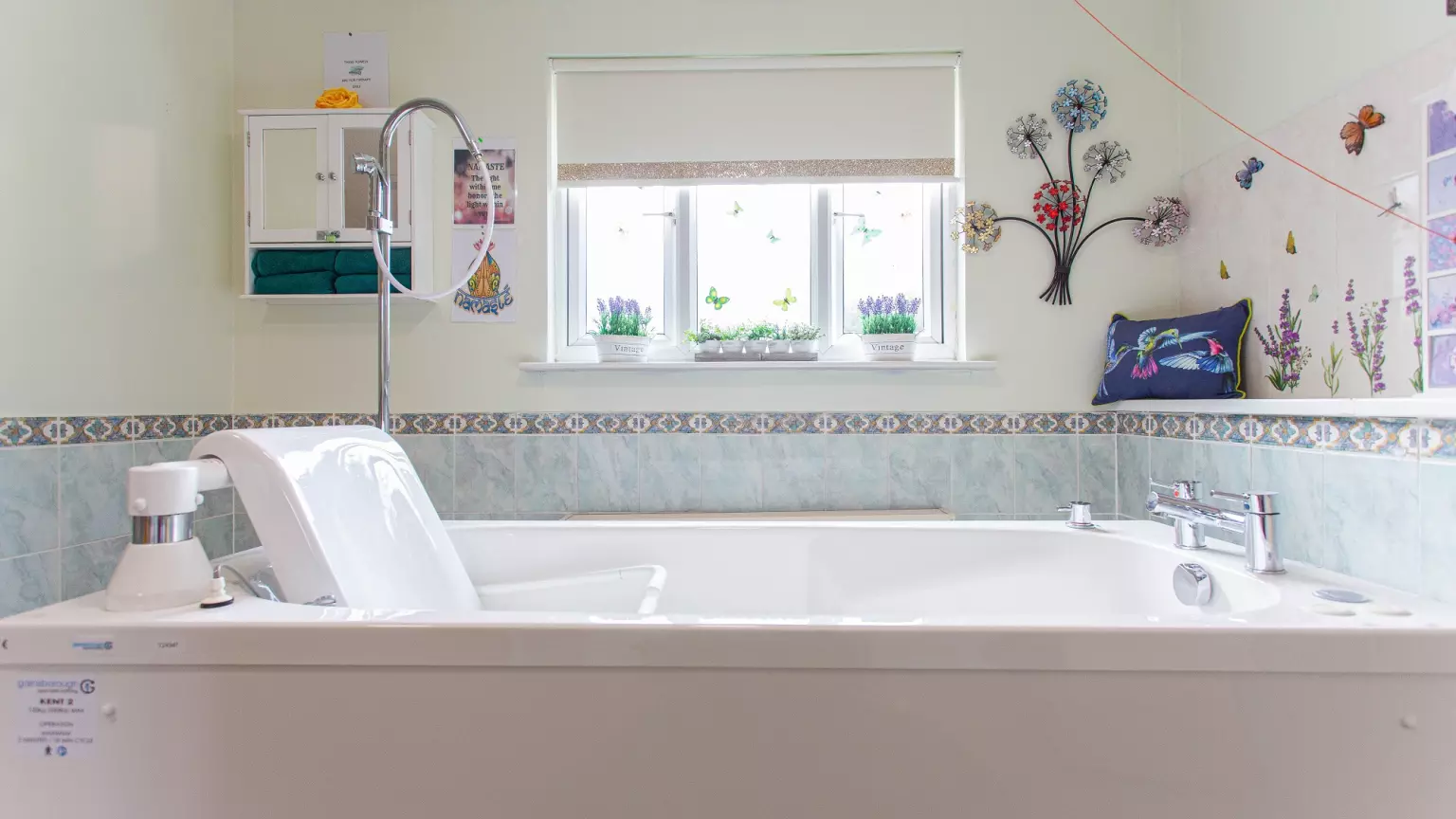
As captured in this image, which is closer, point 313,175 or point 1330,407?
point 1330,407

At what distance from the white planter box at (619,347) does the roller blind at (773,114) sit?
54 centimetres

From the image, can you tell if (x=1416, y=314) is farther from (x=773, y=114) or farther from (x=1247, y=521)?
(x=773, y=114)

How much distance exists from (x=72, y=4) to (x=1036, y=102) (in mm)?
2736

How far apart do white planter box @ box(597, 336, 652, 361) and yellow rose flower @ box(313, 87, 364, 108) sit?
Result: 1060 mm

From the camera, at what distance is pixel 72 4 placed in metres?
1.83

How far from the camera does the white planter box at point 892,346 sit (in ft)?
7.64

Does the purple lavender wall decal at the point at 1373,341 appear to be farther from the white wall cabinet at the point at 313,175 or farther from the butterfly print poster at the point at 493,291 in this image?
the white wall cabinet at the point at 313,175

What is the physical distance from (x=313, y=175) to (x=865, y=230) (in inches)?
70.8

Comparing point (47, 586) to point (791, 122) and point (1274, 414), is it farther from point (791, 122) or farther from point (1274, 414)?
point (1274, 414)

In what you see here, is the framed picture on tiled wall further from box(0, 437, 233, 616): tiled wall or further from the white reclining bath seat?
box(0, 437, 233, 616): tiled wall

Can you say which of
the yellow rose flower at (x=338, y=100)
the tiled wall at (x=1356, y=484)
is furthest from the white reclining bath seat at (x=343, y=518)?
the tiled wall at (x=1356, y=484)

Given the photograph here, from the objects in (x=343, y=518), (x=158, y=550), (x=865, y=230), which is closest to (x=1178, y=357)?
(x=865, y=230)

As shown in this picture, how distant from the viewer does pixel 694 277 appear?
254 centimetres

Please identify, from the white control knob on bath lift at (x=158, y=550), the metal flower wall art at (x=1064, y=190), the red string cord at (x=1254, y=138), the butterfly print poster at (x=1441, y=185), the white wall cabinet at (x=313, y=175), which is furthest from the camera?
the metal flower wall art at (x=1064, y=190)
